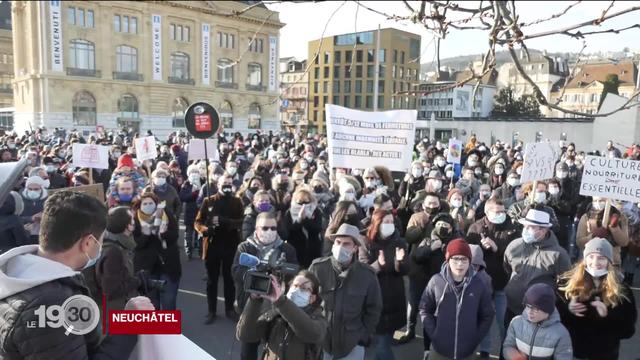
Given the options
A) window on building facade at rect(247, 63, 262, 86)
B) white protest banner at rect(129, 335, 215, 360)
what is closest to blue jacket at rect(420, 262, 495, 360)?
white protest banner at rect(129, 335, 215, 360)

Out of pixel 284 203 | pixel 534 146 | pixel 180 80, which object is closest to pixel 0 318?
pixel 284 203

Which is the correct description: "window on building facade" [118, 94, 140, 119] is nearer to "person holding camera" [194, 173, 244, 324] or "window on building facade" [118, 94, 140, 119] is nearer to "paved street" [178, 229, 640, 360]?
"paved street" [178, 229, 640, 360]

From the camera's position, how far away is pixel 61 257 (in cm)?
188

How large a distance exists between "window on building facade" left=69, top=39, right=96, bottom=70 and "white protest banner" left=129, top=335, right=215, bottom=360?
4653cm

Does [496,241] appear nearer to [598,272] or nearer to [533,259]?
[533,259]

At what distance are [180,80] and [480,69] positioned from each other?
175ft

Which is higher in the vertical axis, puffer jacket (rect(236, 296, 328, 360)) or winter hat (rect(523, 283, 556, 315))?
winter hat (rect(523, 283, 556, 315))

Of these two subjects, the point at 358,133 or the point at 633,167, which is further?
the point at 358,133

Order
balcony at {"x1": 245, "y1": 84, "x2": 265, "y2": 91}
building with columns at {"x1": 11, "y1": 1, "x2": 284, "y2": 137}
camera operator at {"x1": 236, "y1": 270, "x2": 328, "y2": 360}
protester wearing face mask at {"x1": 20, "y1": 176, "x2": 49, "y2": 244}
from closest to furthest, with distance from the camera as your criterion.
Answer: camera operator at {"x1": 236, "y1": 270, "x2": 328, "y2": 360}, protester wearing face mask at {"x1": 20, "y1": 176, "x2": 49, "y2": 244}, building with columns at {"x1": 11, "y1": 1, "x2": 284, "y2": 137}, balcony at {"x1": 245, "y1": 84, "x2": 265, "y2": 91}

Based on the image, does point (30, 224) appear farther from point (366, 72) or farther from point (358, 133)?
point (366, 72)

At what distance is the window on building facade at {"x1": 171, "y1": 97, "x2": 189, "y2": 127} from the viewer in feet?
170

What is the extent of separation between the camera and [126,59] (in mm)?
47062

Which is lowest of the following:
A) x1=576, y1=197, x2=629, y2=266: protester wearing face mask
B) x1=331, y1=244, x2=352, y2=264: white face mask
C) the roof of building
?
x1=576, y1=197, x2=629, y2=266: protester wearing face mask

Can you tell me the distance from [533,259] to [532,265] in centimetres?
6
